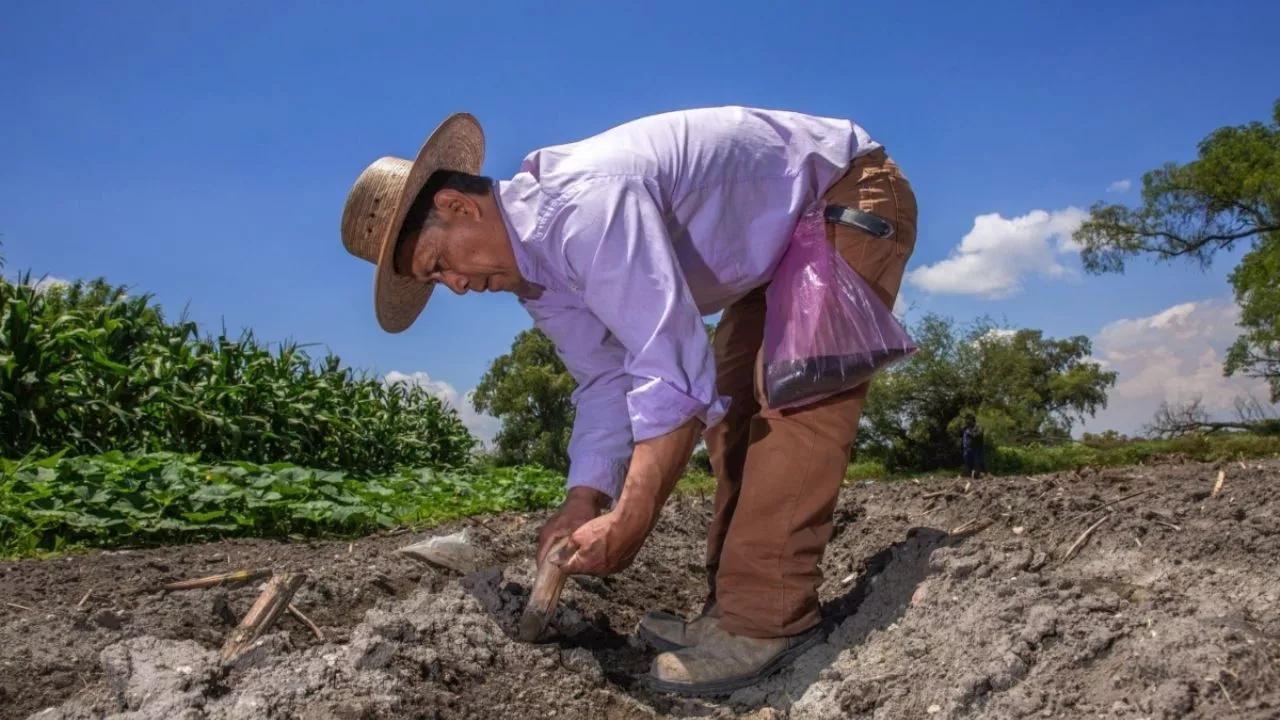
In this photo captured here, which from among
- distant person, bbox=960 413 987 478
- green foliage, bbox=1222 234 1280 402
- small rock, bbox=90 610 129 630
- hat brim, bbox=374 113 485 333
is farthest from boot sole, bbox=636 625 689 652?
green foliage, bbox=1222 234 1280 402

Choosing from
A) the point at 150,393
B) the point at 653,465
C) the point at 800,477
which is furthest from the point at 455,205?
the point at 150,393

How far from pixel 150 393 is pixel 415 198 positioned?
4628 mm

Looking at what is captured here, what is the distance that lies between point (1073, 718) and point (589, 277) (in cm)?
131

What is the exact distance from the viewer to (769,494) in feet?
8.84

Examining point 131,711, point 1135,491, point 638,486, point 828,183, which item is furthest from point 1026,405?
point 131,711

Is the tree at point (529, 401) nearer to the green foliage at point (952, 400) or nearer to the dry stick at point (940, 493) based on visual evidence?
the green foliage at point (952, 400)

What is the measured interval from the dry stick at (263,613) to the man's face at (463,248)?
2.82ft

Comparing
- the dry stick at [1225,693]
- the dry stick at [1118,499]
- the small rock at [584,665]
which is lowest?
the small rock at [584,665]

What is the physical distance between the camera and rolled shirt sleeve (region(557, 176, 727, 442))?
2.23 metres

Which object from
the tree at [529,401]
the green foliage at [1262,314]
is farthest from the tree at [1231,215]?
the tree at [529,401]

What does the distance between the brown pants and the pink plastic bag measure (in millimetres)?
68

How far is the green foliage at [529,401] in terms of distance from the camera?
38.1 feet

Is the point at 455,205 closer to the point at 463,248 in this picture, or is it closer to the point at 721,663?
the point at 463,248

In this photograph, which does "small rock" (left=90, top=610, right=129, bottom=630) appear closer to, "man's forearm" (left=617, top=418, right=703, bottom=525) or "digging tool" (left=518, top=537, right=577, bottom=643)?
"digging tool" (left=518, top=537, right=577, bottom=643)
